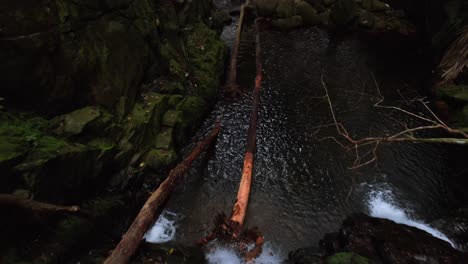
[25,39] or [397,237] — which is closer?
[25,39]

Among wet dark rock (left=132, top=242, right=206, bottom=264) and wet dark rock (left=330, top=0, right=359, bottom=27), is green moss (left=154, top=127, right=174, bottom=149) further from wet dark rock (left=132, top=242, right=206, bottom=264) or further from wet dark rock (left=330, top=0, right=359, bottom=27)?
wet dark rock (left=330, top=0, right=359, bottom=27)

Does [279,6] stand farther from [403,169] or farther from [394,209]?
[394,209]

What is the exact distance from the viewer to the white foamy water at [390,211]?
23.2 feet

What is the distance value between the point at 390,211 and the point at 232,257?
400cm

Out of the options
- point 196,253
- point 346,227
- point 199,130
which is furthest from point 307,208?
point 199,130

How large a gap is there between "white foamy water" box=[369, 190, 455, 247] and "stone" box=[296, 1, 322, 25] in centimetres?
1240

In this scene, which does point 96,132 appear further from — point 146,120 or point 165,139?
point 165,139

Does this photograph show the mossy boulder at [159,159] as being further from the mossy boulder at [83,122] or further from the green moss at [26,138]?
the green moss at [26,138]

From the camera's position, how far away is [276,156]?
8.93 metres

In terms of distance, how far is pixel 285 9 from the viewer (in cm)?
1752

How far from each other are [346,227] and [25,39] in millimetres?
7098

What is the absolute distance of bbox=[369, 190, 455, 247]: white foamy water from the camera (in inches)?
279

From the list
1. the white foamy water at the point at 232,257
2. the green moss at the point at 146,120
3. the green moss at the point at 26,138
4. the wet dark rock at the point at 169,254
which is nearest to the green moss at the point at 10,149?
the green moss at the point at 26,138

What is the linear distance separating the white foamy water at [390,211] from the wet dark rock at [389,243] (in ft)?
2.11
